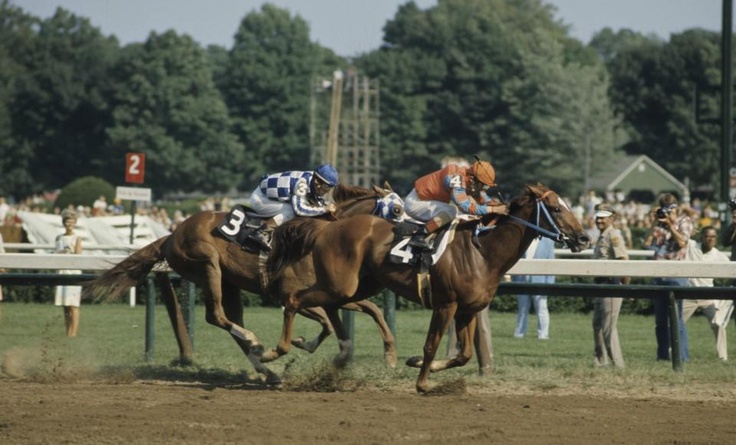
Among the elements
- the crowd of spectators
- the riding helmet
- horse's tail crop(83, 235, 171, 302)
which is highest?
the crowd of spectators

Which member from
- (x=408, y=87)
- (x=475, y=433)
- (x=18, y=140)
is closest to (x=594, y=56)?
(x=408, y=87)

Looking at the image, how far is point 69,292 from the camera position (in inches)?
550

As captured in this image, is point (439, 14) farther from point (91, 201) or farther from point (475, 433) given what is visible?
point (475, 433)

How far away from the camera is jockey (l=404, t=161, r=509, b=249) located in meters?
9.75

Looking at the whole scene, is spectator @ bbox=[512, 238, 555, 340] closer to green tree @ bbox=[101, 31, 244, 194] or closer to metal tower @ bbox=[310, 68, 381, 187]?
metal tower @ bbox=[310, 68, 381, 187]

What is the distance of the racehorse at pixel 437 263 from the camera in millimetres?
9609

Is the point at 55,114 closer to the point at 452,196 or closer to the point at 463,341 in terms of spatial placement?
the point at 452,196

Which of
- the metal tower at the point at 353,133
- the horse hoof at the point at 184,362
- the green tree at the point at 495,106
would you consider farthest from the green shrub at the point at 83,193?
the green tree at the point at 495,106

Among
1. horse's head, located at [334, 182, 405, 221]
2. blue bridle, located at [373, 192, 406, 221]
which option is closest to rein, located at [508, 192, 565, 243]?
horse's head, located at [334, 182, 405, 221]

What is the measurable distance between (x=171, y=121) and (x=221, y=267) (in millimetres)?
66252

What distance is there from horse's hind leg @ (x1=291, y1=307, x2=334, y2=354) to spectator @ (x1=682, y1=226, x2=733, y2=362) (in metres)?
4.16

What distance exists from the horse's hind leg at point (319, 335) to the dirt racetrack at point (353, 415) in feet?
1.75

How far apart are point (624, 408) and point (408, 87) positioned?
235 feet

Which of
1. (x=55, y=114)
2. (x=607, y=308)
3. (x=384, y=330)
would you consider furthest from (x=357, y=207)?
(x=55, y=114)
